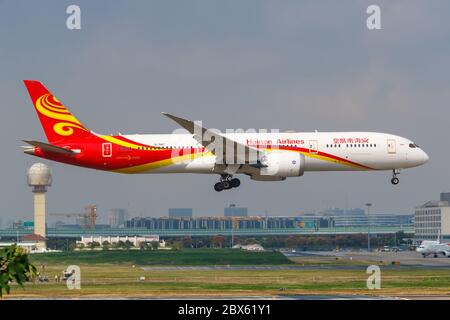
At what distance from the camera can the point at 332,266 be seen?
75750 mm

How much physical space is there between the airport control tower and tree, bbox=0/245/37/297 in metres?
169

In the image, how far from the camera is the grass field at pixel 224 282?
5119 centimetres

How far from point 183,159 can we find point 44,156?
1146 cm

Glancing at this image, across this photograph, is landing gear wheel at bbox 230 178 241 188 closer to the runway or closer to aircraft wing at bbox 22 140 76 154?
aircraft wing at bbox 22 140 76 154

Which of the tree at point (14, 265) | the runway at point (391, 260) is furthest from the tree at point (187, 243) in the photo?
the tree at point (14, 265)

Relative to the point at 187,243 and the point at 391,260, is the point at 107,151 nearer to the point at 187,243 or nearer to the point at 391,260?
the point at 391,260

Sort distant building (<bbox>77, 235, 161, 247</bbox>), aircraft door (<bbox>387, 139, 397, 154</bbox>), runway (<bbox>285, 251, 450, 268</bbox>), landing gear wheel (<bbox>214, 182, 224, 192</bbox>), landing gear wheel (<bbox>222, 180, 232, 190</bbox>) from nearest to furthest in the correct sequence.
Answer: aircraft door (<bbox>387, 139, 397, 154</bbox>) → landing gear wheel (<bbox>222, 180, 232, 190</bbox>) → landing gear wheel (<bbox>214, 182, 224, 192</bbox>) → runway (<bbox>285, 251, 450, 268</bbox>) → distant building (<bbox>77, 235, 161, 247</bbox>)

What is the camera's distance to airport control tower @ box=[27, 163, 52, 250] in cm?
18350

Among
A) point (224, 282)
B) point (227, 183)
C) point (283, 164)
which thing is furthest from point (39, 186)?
point (224, 282)

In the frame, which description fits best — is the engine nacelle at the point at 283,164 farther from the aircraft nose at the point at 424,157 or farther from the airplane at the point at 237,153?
the aircraft nose at the point at 424,157

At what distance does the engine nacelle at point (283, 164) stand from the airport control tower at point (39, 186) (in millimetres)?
119066

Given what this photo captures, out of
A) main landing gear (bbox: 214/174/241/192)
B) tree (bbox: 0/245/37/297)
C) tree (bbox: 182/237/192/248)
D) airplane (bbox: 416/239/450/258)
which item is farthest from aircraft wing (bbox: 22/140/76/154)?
airplane (bbox: 416/239/450/258)
